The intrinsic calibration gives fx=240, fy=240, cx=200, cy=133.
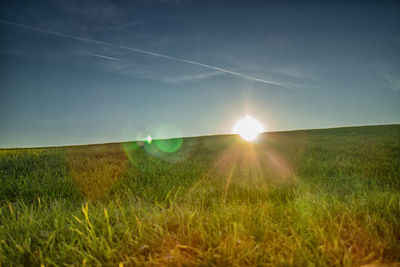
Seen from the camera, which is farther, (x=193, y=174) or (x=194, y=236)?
(x=193, y=174)

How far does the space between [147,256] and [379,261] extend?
1815 mm

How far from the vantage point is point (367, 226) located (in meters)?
2.22

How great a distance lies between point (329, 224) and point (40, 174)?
6302 mm

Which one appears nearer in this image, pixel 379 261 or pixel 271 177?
pixel 379 261

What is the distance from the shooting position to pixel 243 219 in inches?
94.6

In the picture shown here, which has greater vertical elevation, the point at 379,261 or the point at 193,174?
the point at 193,174

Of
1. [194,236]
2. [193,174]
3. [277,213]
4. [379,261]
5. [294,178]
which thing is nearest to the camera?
[379,261]

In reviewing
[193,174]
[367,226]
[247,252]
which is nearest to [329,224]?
[367,226]

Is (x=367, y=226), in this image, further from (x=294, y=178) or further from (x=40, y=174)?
(x=40, y=174)

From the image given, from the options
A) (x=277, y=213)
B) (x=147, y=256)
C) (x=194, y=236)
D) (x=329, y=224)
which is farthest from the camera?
(x=277, y=213)

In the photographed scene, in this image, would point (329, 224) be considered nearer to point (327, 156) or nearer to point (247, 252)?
point (247, 252)

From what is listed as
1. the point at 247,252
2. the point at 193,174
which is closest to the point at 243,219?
the point at 247,252

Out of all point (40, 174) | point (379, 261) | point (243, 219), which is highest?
point (40, 174)

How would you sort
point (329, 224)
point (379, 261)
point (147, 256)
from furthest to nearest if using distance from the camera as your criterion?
point (329, 224), point (147, 256), point (379, 261)
